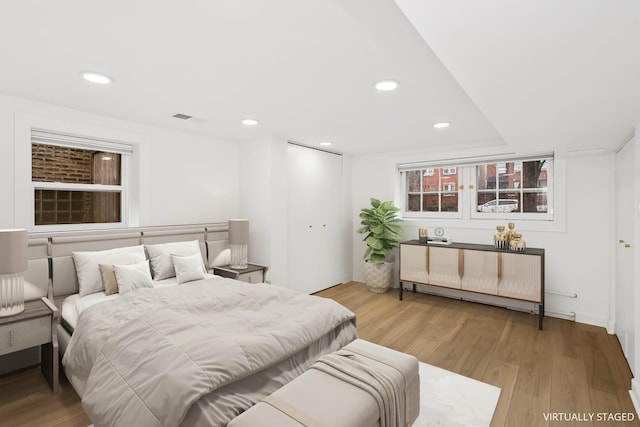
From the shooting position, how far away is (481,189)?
4637 millimetres

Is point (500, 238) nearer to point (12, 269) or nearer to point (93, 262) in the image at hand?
point (93, 262)

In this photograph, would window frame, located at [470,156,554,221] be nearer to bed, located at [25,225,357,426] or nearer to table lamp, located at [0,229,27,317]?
bed, located at [25,225,357,426]

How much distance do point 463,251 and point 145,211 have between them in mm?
3876

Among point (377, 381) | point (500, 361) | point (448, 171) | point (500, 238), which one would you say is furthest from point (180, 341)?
point (448, 171)

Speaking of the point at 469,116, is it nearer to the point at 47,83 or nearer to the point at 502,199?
the point at 502,199

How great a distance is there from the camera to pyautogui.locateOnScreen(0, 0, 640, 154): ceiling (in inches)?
45.3

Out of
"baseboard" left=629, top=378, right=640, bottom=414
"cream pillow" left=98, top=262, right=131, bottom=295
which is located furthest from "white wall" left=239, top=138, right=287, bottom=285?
"baseboard" left=629, top=378, right=640, bottom=414

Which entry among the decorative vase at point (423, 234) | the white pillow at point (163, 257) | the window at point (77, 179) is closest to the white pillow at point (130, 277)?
the white pillow at point (163, 257)

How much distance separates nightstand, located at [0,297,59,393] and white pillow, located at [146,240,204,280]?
90 cm

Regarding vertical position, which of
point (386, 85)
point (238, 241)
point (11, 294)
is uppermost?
point (386, 85)

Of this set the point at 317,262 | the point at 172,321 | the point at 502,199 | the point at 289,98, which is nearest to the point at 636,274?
the point at 502,199

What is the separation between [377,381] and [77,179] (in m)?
3.49

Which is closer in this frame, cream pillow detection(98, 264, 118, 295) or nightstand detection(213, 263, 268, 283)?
cream pillow detection(98, 264, 118, 295)

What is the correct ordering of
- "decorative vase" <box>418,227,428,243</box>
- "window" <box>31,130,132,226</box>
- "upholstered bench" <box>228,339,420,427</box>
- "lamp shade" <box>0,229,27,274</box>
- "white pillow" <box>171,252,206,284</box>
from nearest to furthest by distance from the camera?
"upholstered bench" <box>228,339,420,427</box>
"lamp shade" <box>0,229,27,274</box>
"window" <box>31,130,132,226</box>
"white pillow" <box>171,252,206,284</box>
"decorative vase" <box>418,227,428,243</box>
